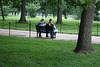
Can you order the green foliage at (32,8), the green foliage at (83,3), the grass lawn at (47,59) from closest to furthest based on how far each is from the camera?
the grass lawn at (47,59) < the green foliage at (83,3) < the green foliage at (32,8)

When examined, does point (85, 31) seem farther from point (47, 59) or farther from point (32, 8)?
point (32, 8)

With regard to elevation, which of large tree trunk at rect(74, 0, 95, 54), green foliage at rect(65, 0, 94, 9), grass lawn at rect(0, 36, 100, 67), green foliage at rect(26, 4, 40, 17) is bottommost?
grass lawn at rect(0, 36, 100, 67)

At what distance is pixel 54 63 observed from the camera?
25.6ft

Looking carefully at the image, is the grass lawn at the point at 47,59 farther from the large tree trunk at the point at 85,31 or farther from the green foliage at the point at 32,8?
the green foliage at the point at 32,8

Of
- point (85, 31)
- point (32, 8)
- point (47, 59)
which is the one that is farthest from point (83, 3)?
point (32, 8)

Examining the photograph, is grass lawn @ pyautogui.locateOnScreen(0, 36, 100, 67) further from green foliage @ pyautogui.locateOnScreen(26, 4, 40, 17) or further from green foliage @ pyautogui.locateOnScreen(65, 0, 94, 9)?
green foliage @ pyautogui.locateOnScreen(26, 4, 40, 17)

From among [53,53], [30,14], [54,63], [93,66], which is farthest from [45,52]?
[30,14]

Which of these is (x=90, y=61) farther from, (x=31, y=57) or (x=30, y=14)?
(x=30, y=14)

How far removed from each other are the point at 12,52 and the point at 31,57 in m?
1.25

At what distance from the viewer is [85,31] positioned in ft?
30.8

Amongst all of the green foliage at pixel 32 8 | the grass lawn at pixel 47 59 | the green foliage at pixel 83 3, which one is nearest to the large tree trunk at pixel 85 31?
the grass lawn at pixel 47 59

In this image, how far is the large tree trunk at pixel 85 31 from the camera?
366 inches

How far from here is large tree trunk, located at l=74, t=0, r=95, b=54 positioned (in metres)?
9.30

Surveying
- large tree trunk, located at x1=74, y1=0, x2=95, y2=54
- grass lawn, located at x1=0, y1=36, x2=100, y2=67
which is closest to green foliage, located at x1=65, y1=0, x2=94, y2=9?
large tree trunk, located at x1=74, y1=0, x2=95, y2=54
